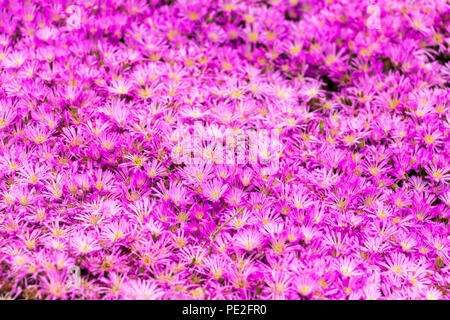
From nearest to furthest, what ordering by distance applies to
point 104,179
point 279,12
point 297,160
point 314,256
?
1. point 314,256
2. point 104,179
3. point 297,160
4. point 279,12

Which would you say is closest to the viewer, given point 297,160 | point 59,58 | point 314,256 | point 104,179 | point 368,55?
point 314,256

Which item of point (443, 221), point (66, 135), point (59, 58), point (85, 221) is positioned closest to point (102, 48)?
point (59, 58)

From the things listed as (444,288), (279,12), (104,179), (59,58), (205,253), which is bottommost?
(444,288)

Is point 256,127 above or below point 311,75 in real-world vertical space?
below

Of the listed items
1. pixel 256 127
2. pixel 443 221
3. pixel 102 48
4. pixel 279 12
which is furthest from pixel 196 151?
pixel 279 12

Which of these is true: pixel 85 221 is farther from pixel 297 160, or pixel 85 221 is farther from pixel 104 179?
pixel 297 160

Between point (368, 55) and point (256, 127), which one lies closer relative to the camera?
point (256, 127)

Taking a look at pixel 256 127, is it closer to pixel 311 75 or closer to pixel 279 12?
pixel 311 75
